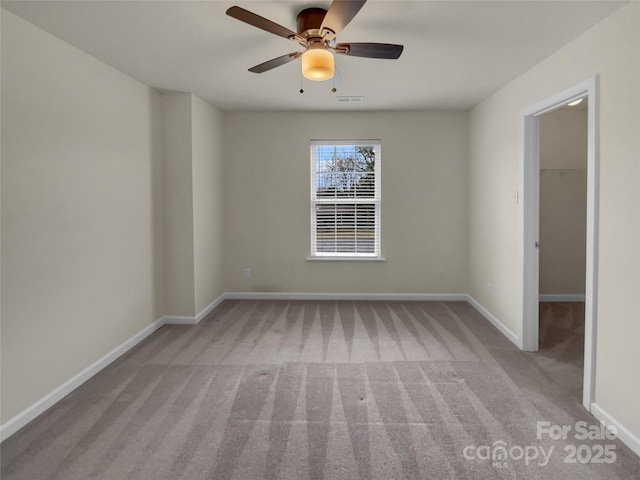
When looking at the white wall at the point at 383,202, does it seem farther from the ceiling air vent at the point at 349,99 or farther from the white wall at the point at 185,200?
the white wall at the point at 185,200

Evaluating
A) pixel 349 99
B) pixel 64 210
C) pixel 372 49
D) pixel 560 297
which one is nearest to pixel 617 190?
pixel 372 49

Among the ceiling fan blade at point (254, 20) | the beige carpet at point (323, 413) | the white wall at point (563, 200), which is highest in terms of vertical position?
the ceiling fan blade at point (254, 20)

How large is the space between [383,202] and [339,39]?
255cm

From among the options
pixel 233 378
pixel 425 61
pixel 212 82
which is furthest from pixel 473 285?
pixel 212 82

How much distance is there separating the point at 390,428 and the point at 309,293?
2.95m

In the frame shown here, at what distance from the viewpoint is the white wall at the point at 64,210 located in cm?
221

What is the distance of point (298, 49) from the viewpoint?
2.85 metres

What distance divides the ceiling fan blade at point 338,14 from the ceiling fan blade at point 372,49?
163 millimetres

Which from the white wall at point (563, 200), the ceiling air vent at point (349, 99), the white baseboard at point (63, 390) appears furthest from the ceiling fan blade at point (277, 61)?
the white wall at point (563, 200)

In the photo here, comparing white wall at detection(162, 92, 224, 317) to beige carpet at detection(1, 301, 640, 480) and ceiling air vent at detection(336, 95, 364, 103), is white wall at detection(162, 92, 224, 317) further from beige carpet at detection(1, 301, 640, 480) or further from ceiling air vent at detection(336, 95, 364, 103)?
ceiling air vent at detection(336, 95, 364, 103)

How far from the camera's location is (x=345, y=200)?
498 centimetres

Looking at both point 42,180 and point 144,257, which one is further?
point 144,257

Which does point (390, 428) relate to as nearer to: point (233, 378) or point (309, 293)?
point (233, 378)

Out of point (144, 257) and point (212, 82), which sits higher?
point (212, 82)
